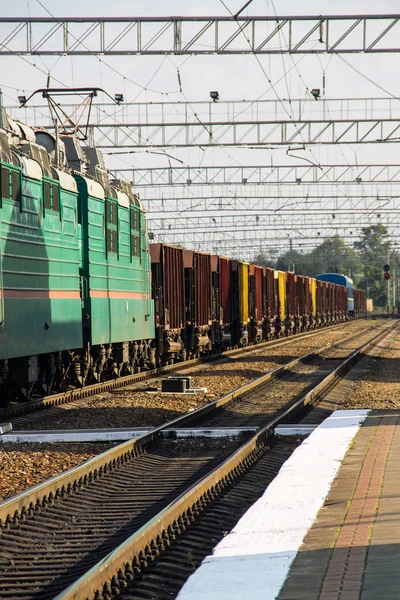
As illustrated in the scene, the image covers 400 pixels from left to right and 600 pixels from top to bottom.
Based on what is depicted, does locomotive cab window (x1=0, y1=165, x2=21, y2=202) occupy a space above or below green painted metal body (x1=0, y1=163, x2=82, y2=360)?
above

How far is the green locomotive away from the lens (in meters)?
14.8

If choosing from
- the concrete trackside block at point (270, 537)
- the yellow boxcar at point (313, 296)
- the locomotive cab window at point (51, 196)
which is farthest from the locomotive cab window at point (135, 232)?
the yellow boxcar at point (313, 296)

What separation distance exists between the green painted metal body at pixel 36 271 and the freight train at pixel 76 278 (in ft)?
0.05

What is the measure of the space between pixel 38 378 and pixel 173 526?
10238 mm

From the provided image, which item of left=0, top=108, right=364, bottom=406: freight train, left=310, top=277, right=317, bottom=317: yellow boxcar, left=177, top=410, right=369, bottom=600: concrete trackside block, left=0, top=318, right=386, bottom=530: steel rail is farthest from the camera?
left=310, top=277, right=317, bottom=317: yellow boxcar

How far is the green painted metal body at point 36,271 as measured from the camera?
14.3 metres

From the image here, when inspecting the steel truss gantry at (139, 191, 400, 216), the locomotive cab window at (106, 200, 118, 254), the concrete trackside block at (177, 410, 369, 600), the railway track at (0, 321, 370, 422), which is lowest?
the concrete trackside block at (177, 410, 369, 600)

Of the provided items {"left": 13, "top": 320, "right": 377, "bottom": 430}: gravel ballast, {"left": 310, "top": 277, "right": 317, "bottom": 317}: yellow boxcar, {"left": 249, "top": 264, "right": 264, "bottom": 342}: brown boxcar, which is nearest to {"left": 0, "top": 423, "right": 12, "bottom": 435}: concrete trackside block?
{"left": 13, "top": 320, "right": 377, "bottom": 430}: gravel ballast

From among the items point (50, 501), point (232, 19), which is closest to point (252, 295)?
point (232, 19)

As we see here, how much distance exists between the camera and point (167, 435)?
520 inches

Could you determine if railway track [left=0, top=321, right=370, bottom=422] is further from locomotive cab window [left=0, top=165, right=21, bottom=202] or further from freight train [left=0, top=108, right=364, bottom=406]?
locomotive cab window [left=0, top=165, right=21, bottom=202]

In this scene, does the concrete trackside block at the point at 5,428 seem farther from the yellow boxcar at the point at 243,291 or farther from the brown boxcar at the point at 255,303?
the brown boxcar at the point at 255,303

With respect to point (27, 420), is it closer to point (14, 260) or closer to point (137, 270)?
point (14, 260)

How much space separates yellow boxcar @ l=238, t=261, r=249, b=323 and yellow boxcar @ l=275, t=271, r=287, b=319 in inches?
349
